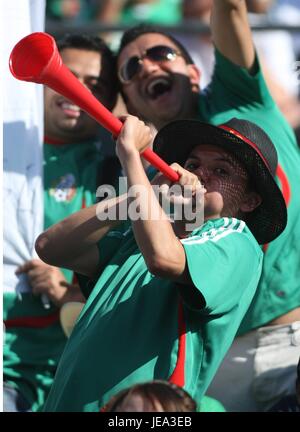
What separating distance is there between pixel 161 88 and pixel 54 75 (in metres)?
1.42

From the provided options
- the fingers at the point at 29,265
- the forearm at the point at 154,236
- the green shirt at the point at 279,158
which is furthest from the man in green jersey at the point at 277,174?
the forearm at the point at 154,236

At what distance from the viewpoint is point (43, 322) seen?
A: 3.75m

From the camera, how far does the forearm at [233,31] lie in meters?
3.44

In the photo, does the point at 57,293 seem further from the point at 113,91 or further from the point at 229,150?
the point at 229,150

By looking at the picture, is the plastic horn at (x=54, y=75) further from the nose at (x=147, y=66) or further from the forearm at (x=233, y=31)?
the nose at (x=147, y=66)

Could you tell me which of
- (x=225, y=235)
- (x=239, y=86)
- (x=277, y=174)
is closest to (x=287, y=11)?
(x=239, y=86)

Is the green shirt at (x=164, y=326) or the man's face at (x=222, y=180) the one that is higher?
the man's face at (x=222, y=180)

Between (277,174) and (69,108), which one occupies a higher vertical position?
(69,108)

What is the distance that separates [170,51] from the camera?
150 inches

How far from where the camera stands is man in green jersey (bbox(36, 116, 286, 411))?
2.38m

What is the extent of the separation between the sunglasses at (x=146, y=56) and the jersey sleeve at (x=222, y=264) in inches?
53.8

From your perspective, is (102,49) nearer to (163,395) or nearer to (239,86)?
(239,86)

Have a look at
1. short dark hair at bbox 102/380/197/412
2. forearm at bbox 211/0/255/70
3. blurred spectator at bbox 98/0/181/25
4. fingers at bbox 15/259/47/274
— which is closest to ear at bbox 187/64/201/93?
forearm at bbox 211/0/255/70
